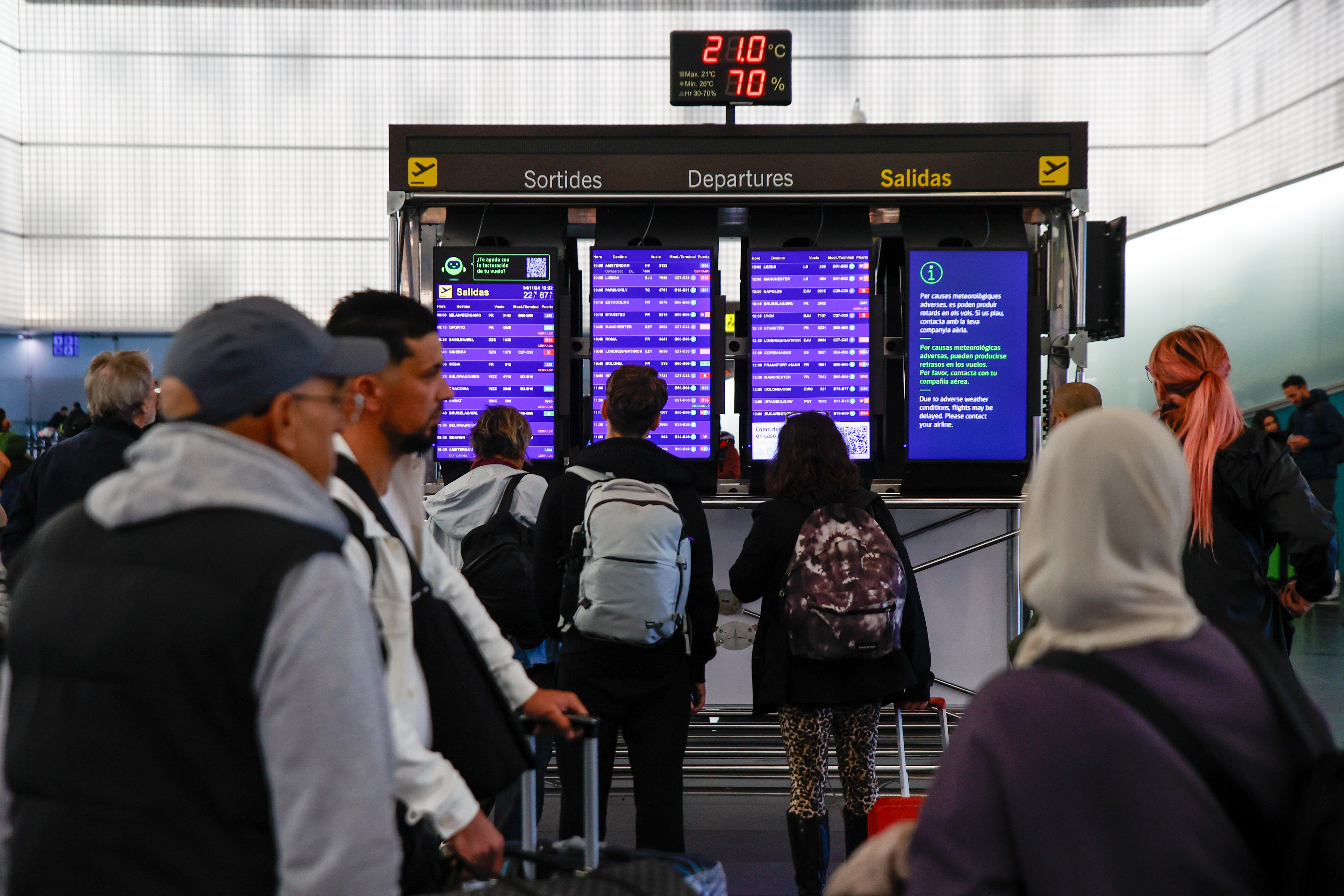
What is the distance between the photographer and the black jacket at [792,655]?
3.37 m

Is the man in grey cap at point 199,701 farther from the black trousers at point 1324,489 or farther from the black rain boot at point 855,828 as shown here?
the black trousers at point 1324,489

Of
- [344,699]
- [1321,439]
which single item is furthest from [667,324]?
[1321,439]

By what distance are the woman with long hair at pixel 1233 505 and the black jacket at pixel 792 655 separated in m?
0.92

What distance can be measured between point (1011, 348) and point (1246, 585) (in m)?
1.93

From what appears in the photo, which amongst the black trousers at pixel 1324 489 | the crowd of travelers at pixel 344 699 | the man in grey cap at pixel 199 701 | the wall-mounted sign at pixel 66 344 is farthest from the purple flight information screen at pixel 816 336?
the wall-mounted sign at pixel 66 344

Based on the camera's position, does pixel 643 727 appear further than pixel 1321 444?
No

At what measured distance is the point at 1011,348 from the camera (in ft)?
15.9

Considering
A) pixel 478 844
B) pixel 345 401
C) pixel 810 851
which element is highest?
pixel 345 401

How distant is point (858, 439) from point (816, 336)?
0.54 metres

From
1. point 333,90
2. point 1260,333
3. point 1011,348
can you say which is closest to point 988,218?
point 1011,348

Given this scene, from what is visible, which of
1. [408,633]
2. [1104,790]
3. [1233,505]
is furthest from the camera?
[1233,505]

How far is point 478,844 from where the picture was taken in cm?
167

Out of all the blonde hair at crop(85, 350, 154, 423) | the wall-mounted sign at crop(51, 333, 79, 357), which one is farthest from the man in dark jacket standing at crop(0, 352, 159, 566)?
the wall-mounted sign at crop(51, 333, 79, 357)

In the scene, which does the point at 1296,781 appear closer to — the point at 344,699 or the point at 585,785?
the point at 344,699
